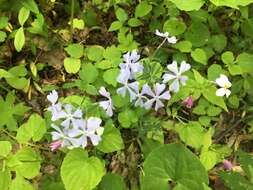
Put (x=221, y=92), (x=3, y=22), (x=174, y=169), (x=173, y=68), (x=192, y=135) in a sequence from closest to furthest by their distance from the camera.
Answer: (x=174, y=169), (x=173, y=68), (x=221, y=92), (x=192, y=135), (x=3, y=22)

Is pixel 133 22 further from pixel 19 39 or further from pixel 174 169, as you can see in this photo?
pixel 174 169

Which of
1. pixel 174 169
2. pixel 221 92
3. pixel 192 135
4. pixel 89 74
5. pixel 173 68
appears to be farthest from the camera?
pixel 89 74

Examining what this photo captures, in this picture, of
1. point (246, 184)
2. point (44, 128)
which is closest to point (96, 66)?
point (44, 128)

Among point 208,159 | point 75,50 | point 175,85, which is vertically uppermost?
point 175,85

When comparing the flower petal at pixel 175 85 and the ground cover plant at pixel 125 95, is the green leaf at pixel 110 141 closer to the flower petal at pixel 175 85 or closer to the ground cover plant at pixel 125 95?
the ground cover plant at pixel 125 95

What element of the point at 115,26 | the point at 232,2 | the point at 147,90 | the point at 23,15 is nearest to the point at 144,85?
the point at 147,90

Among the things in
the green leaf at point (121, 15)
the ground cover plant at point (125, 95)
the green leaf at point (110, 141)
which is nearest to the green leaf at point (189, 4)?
the ground cover plant at point (125, 95)
